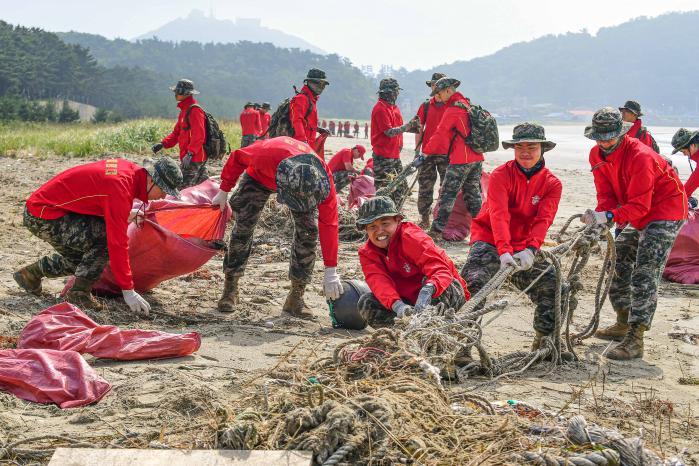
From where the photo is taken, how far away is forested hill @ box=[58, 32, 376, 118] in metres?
108

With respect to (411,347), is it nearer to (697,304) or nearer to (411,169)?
(697,304)

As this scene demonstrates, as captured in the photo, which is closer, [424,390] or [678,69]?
[424,390]

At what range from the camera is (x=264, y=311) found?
588 centimetres

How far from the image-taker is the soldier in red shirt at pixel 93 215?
16.3 feet

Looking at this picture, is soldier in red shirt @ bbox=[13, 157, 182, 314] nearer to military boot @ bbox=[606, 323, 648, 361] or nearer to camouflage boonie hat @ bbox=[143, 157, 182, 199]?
camouflage boonie hat @ bbox=[143, 157, 182, 199]

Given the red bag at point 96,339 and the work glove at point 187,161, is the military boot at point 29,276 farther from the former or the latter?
the work glove at point 187,161

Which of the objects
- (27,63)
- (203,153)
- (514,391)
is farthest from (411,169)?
(27,63)

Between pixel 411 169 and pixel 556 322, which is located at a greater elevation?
pixel 411 169

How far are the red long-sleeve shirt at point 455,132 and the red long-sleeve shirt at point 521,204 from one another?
355 cm

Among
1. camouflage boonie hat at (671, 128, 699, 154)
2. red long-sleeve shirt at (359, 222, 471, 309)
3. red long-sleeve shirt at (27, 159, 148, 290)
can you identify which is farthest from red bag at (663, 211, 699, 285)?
red long-sleeve shirt at (27, 159, 148, 290)

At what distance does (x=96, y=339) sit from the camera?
175 inches

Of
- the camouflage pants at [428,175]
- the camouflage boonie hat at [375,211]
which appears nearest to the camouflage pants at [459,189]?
the camouflage pants at [428,175]

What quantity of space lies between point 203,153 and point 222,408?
5.80m

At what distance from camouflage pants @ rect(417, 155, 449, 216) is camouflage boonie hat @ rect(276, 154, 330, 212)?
12.4 feet
